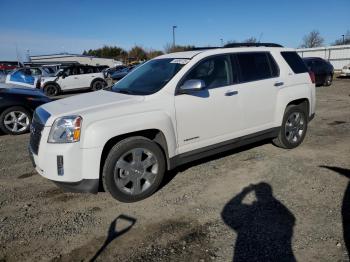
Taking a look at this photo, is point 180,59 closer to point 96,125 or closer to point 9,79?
point 96,125

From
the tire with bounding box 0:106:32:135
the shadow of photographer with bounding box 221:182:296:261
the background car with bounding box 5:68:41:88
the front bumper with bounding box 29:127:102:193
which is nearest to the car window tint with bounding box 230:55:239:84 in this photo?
the shadow of photographer with bounding box 221:182:296:261

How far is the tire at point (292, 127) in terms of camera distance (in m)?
5.63

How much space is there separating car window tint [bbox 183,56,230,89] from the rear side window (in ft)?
4.91

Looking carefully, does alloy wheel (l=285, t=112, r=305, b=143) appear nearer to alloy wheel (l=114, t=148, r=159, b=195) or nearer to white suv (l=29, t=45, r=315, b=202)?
white suv (l=29, t=45, r=315, b=202)

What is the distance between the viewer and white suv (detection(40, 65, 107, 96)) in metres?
18.2

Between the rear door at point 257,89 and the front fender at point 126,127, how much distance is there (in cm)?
131

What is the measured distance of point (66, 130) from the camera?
362cm

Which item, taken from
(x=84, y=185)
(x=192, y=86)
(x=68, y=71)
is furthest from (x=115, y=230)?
(x=68, y=71)

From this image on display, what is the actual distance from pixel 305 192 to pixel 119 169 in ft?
7.91

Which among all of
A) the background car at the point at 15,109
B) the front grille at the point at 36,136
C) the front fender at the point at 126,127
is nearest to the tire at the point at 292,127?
the front fender at the point at 126,127

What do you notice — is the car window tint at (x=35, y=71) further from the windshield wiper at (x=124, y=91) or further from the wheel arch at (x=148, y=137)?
the wheel arch at (x=148, y=137)

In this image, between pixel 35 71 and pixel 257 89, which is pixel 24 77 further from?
pixel 257 89

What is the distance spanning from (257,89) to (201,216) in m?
2.37

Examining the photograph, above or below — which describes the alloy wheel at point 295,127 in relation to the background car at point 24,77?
below
